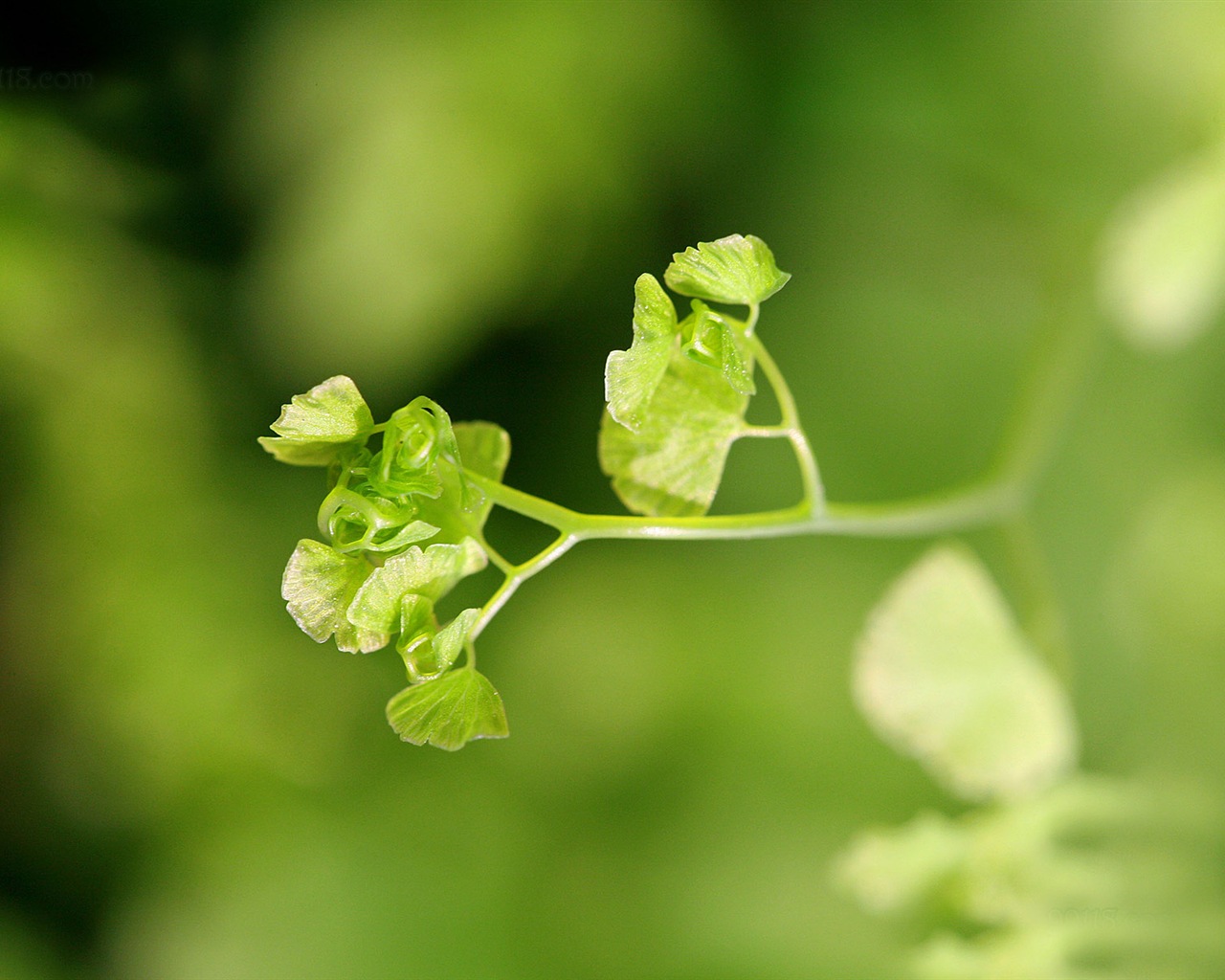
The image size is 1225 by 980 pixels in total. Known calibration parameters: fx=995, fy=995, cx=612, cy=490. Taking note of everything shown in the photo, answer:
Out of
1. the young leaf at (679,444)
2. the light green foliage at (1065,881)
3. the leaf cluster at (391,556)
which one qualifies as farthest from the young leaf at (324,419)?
the light green foliage at (1065,881)

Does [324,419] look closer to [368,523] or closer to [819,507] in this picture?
[368,523]

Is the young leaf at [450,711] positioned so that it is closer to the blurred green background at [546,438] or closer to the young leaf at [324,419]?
the young leaf at [324,419]

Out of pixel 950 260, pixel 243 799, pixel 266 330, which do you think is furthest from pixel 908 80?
pixel 243 799

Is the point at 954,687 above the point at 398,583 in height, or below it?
above

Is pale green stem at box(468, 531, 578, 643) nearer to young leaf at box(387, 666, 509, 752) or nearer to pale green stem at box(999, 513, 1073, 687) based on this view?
young leaf at box(387, 666, 509, 752)

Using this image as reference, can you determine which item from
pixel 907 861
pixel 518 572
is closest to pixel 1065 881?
pixel 907 861

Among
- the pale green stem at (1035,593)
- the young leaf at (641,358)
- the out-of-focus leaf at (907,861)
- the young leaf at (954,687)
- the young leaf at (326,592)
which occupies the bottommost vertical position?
Answer: the young leaf at (326,592)
